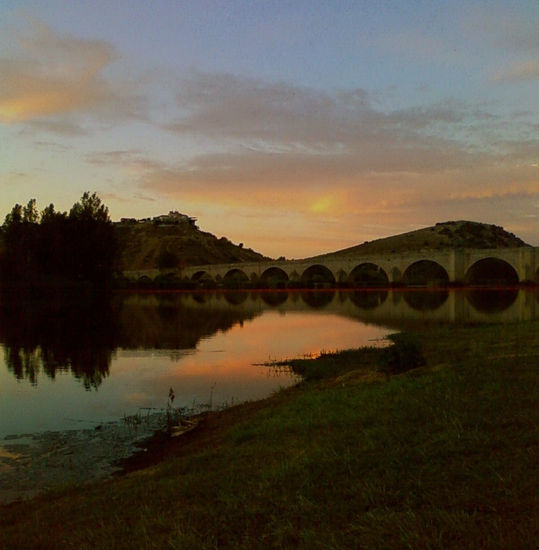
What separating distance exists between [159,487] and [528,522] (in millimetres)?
4845

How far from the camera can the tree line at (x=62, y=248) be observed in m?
81.0

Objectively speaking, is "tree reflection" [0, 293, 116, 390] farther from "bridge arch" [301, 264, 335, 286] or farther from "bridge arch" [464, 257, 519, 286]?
"bridge arch" [301, 264, 335, 286]

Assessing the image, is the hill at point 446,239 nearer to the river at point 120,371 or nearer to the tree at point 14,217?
the tree at point 14,217

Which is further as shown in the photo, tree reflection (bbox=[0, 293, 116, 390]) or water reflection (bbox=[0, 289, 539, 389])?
water reflection (bbox=[0, 289, 539, 389])

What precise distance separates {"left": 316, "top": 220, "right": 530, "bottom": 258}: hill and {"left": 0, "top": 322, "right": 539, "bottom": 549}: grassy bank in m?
166

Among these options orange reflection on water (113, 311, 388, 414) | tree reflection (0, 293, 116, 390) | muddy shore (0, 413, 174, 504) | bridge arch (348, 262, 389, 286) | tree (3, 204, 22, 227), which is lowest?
muddy shore (0, 413, 174, 504)

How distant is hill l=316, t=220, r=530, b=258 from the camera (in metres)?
178

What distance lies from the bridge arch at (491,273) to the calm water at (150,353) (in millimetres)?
57210

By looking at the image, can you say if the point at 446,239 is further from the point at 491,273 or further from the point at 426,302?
the point at 426,302

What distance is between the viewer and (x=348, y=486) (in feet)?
20.9

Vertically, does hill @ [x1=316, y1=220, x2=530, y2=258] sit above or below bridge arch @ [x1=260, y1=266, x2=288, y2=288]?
above

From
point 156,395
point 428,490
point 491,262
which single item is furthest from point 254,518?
point 491,262

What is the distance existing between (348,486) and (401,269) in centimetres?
10820

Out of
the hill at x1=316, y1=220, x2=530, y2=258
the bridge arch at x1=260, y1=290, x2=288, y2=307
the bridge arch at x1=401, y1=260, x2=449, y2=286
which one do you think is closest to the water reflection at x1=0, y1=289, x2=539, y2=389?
the bridge arch at x1=260, y1=290, x2=288, y2=307
